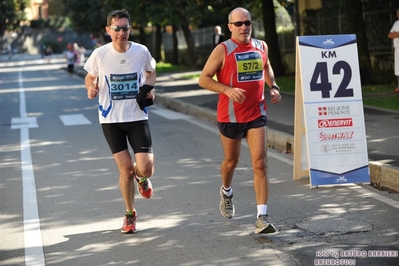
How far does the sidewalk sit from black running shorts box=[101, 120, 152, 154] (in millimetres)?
3013

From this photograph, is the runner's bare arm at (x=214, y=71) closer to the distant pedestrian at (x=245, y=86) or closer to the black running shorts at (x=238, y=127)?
the distant pedestrian at (x=245, y=86)

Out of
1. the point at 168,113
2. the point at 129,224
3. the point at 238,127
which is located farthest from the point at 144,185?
the point at 168,113

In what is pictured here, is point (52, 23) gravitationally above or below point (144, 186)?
below

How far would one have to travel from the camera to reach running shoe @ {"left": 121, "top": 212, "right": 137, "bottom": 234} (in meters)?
7.46

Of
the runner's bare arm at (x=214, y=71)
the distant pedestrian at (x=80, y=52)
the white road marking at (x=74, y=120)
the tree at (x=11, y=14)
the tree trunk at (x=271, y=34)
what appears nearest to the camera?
the runner's bare arm at (x=214, y=71)

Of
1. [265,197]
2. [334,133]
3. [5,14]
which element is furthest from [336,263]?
[5,14]

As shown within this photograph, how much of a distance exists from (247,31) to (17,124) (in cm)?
1154

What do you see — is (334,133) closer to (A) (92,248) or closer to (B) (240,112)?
(B) (240,112)

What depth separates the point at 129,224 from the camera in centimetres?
748

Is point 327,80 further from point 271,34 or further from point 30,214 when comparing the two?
point 271,34

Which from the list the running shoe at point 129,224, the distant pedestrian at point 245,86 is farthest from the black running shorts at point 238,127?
the running shoe at point 129,224

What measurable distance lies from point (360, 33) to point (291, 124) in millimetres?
7494

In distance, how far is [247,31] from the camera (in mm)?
7332

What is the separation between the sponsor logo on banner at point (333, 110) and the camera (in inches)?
376
